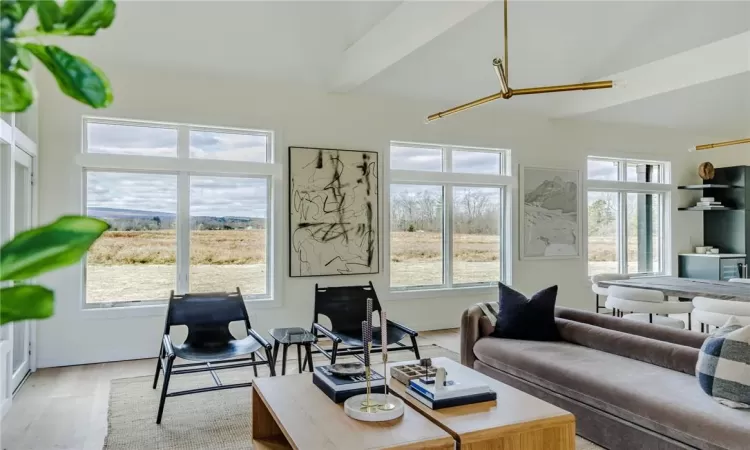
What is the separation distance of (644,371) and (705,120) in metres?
6.24

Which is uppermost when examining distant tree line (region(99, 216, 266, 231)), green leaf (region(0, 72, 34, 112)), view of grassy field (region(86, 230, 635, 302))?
green leaf (region(0, 72, 34, 112))

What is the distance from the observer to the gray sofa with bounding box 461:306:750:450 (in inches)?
92.4

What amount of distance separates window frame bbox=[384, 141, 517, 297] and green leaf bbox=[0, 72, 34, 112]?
18.0ft

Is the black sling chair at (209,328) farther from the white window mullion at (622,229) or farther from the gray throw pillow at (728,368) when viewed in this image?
the white window mullion at (622,229)

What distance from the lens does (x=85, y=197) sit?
4.88m

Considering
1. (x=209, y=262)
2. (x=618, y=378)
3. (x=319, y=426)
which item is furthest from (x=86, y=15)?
(x=209, y=262)

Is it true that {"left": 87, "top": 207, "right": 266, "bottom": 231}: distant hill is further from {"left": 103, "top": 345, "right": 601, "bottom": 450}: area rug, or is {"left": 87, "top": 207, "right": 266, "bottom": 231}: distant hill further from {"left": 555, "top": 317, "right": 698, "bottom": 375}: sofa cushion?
{"left": 555, "top": 317, "right": 698, "bottom": 375}: sofa cushion

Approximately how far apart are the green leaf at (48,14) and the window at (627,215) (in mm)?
7468

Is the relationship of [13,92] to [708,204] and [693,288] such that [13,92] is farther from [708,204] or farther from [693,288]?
[708,204]

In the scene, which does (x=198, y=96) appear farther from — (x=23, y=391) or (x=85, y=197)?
(x=23, y=391)

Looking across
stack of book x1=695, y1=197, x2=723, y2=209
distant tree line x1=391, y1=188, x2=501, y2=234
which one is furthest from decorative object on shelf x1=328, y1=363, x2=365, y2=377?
stack of book x1=695, y1=197, x2=723, y2=209

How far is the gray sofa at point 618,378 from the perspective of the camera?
92.4 inches

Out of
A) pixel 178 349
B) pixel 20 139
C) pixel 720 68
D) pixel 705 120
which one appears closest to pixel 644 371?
pixel 178 349

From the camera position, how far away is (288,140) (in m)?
5.55
